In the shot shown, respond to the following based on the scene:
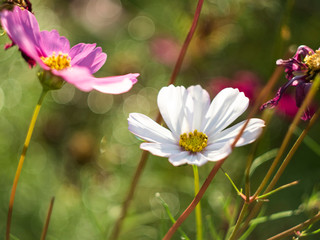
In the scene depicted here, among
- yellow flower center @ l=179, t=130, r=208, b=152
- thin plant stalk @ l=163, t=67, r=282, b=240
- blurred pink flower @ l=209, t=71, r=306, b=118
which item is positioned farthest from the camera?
blurred pink flower @ l=209, t=71, r=306, b=118

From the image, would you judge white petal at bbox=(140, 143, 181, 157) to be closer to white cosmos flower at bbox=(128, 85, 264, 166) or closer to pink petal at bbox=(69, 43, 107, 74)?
white cosmos flower at bbox=(128, 85, 264, 166)

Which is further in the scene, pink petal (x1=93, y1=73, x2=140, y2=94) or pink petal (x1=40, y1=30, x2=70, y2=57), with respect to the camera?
pink petal (x1=40, y1=30, x2=70, y2=57)

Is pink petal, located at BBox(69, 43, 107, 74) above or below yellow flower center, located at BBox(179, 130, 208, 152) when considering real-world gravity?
above

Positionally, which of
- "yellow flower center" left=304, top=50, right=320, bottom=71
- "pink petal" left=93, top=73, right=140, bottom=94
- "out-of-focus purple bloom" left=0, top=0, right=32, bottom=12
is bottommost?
"pink petal" left=93, top=73, right=140, bottom=94

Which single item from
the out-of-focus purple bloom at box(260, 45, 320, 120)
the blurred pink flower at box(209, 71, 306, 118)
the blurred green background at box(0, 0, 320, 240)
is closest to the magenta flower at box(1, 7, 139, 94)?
the out-of-focus purple bloom at box(260, 45, 320, 120)

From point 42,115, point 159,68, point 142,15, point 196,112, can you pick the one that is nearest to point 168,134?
point 196,112

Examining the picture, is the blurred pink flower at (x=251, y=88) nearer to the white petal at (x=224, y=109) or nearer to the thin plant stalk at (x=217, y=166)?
the white petal at (x=224, y=109)

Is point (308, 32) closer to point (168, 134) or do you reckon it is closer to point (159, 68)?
point (159, 68)

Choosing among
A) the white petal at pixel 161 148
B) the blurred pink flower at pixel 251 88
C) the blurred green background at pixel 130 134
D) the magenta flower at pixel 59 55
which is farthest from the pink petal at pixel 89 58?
the blurred pink flower at pixel 251 88
